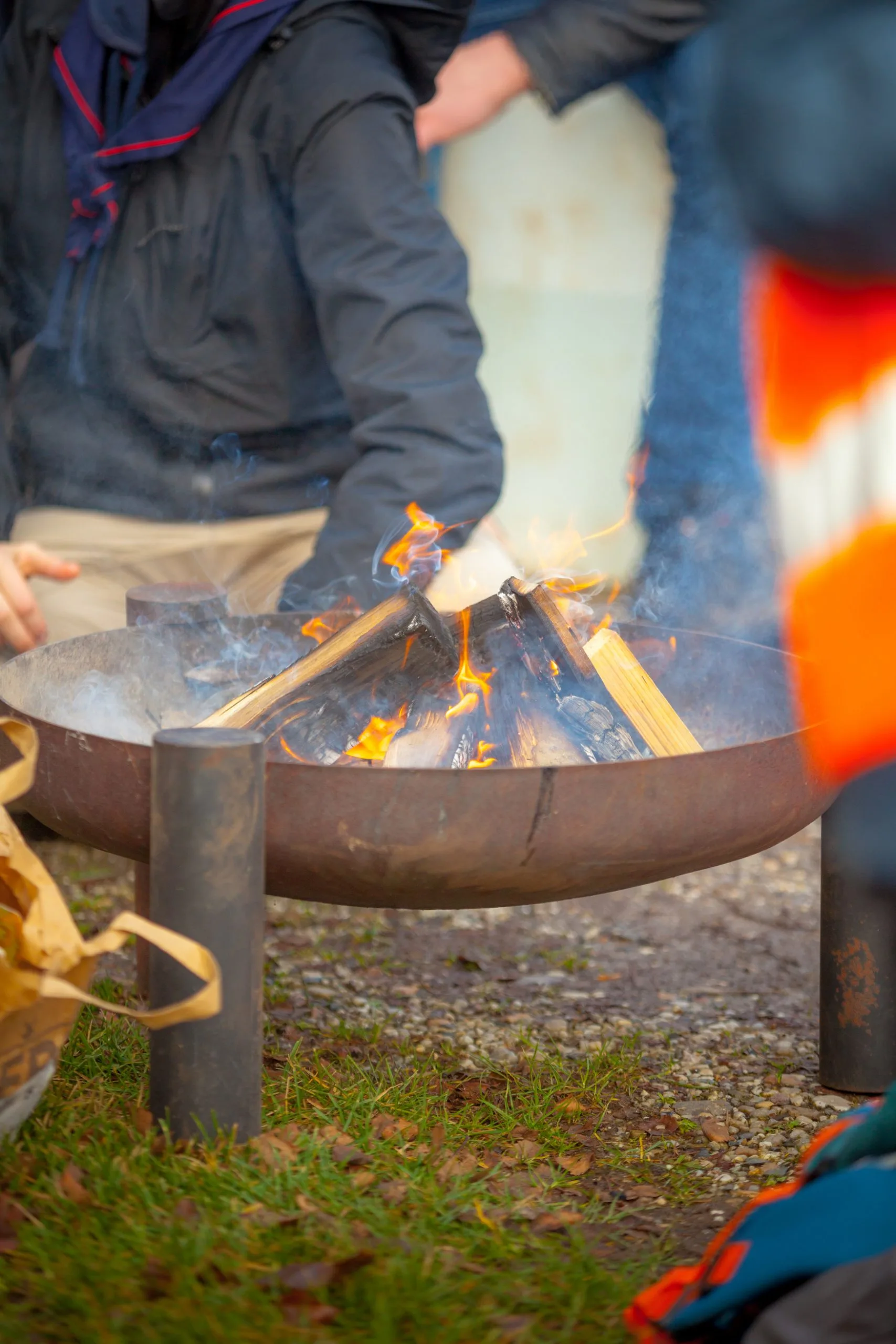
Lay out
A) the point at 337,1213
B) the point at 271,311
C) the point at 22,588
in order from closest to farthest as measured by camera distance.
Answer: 1. the point at 337,1213
2. the point at 22,588
3. the point at 271,311

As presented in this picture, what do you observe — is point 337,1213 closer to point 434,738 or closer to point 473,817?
point 473,817

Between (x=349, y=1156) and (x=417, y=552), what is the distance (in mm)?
1152

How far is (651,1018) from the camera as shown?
2617mm

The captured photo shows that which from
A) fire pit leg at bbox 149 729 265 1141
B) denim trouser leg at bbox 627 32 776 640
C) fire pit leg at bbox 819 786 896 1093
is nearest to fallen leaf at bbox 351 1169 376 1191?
fire pit leg at bbox 149 729 265 1141

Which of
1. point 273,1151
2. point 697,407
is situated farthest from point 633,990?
point 697,407

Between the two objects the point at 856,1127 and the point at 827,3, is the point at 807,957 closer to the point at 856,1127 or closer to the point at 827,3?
the point at 856,1127

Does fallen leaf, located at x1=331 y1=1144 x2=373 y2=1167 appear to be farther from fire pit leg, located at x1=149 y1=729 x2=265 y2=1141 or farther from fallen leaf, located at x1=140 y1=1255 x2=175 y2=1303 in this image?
fallen leaf, located at x1=140 y1=1255 x2=175 y2=1303

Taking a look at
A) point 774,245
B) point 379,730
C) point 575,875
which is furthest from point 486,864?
point 774,245

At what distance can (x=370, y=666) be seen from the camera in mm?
2027

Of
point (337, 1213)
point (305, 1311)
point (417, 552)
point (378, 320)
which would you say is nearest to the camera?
point (305, 1311)

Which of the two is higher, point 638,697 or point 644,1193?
point 638,697

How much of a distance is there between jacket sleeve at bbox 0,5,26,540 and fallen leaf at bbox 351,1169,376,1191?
1.88m

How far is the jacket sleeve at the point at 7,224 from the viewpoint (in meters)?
3.10

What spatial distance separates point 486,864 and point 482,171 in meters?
3.97
